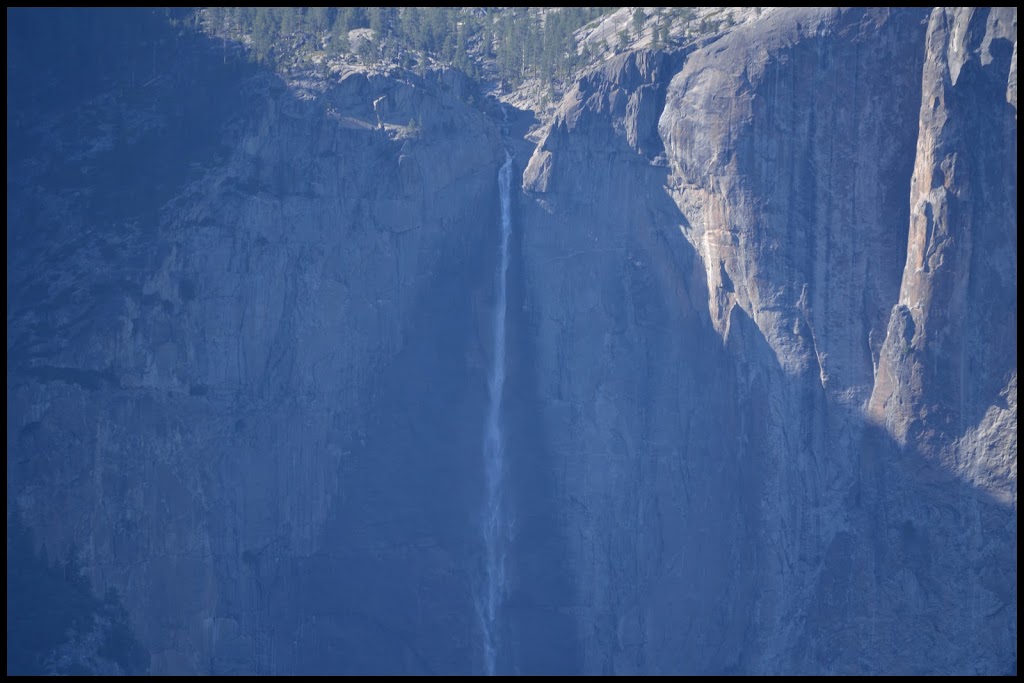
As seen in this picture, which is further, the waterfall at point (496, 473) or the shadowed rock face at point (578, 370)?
→ the waterfall at point (496, 473)

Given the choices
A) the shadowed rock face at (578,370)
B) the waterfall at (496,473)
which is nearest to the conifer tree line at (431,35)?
the shadowed rock face at (578,370)

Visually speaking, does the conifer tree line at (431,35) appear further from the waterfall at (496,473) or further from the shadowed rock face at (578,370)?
the waterfall at (496,473)

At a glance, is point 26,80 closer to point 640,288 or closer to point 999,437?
point 640,288

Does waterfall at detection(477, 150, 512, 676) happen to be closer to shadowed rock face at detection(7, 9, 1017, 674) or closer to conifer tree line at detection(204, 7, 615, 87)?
shadowed rock face at detection(7, 9, 1017, 674)

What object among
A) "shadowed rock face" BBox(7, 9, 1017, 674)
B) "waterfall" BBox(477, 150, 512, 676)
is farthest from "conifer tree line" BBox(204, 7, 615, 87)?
"waterfall" BBox(477, 150, 512, 676)

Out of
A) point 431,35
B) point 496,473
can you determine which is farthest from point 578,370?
point 431,35

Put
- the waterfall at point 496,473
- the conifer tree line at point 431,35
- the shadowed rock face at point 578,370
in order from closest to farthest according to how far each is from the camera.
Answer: the shadowed rock face at point 578,370 < the waterfall at point 496,473 < the conifer tree line at point 431,35
